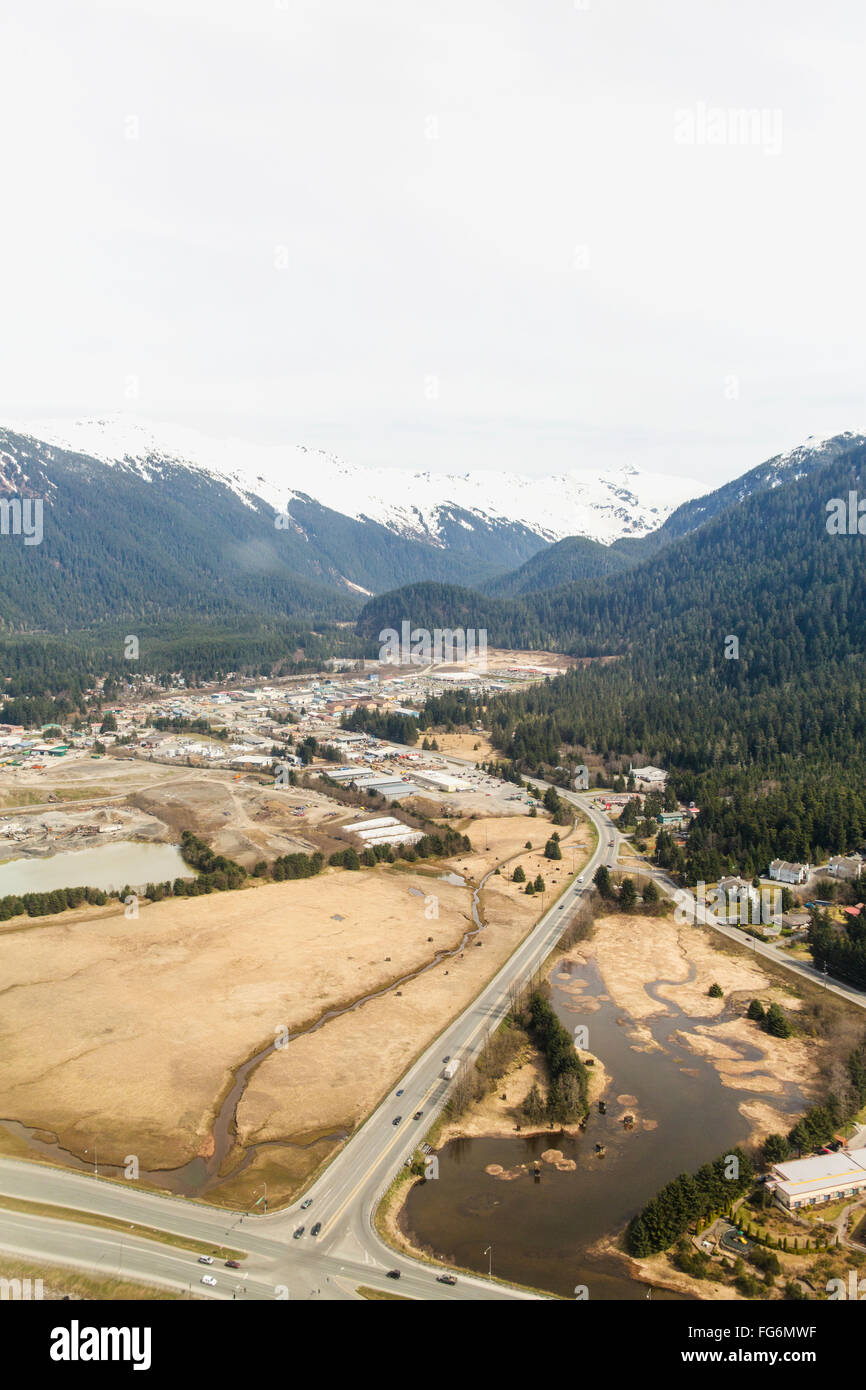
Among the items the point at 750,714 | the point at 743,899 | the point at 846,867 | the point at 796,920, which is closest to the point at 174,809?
the point at 743,899

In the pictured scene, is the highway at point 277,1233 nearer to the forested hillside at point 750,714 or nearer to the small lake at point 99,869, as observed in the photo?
the small lake at point 99,869

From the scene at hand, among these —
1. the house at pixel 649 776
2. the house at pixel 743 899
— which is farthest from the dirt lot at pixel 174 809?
the house at pixel 649 776

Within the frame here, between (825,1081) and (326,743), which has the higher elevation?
(326,743)

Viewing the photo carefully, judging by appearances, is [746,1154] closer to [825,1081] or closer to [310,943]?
[825,1081]

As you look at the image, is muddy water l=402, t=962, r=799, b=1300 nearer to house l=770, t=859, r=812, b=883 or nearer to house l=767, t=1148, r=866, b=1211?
house l=767, t=1148, r=866, b=1211

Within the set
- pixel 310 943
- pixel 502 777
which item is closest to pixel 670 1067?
pixel 310 943
